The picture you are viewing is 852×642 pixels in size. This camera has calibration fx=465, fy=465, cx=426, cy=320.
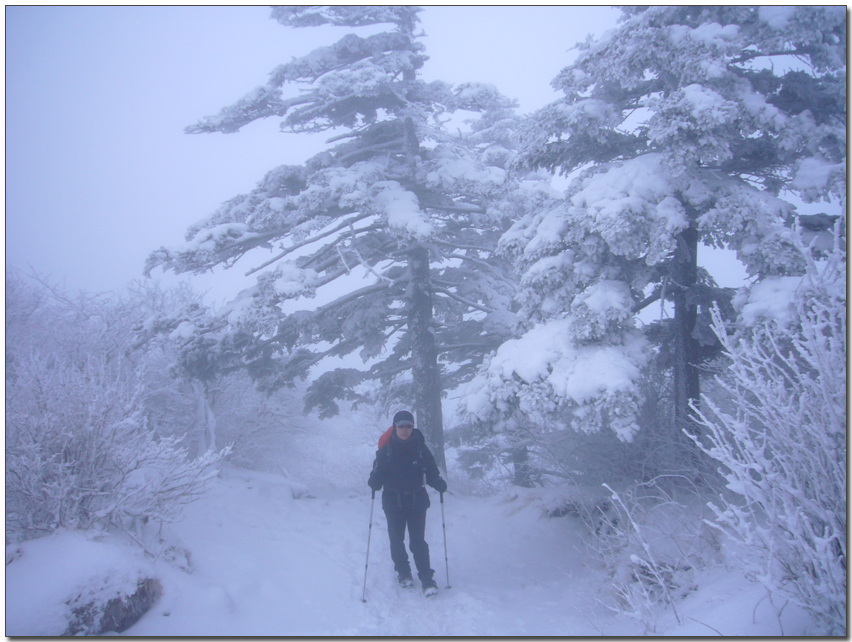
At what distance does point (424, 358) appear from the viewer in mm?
10680

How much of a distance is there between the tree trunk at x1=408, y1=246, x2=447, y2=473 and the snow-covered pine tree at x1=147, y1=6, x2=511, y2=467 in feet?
0.08

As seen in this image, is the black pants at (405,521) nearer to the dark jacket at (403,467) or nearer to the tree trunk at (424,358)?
the dark jacket at (403,467)

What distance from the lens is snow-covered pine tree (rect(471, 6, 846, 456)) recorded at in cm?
546

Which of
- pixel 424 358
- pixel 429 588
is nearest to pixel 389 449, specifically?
pixel 429 588

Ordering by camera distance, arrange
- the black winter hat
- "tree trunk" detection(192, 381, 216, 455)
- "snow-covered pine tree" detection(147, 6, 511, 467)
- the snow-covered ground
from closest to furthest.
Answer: the snow-covered ground
the black winter hat
"snow-covered pine tree" detection(147, 6, 511, 467)
"tree trunk" detection(192, 381, 216, 455)

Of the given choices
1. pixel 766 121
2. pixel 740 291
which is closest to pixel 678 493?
pixel 740 291

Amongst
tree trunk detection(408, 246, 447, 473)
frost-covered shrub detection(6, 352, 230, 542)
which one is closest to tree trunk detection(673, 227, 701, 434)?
tree trunk detection(408, 246, 447, 473)

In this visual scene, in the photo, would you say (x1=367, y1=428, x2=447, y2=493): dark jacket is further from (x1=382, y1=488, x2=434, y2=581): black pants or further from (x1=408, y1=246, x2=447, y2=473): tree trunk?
(x1=408, y1=246, x2=447, y2=473): tree trunk

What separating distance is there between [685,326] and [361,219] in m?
7.07

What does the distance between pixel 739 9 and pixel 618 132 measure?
1971 mm

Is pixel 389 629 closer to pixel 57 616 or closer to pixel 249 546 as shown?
pixel 249 546

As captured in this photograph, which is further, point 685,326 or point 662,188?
point 685,326

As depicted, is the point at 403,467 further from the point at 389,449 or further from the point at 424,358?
the point at 424,358

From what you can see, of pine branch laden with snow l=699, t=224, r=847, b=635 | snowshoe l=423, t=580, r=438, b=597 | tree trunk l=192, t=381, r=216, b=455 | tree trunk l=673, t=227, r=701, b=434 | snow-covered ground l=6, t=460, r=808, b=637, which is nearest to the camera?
pine branch laden with snow l=699, t=224, r=847, b=635
